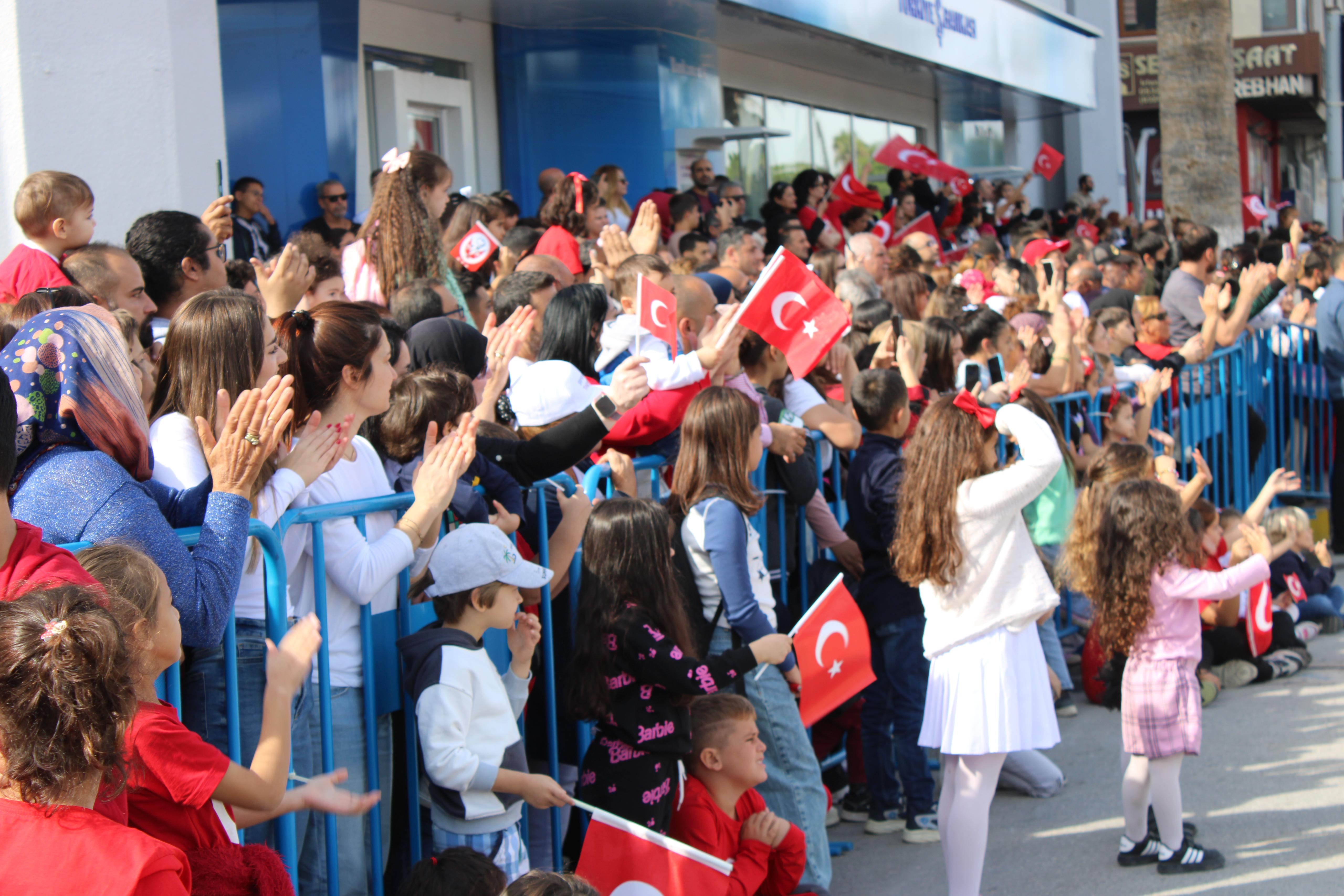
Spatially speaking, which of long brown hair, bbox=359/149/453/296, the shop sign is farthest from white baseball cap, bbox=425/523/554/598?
the shop sign

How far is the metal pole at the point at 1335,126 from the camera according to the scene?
77.2 feet

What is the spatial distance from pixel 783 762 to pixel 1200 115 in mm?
14822

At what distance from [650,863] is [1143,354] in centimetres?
624

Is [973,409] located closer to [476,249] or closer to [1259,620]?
[476,249]

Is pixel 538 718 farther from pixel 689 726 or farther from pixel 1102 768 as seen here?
pixel 1102 768

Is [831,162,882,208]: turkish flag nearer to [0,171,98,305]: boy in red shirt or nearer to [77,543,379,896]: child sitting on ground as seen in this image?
[0,171,98,305]: boy in red shirt

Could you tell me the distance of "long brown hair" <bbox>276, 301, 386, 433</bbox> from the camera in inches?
137

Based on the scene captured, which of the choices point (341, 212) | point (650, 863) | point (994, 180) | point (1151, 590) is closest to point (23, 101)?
point (341, 212)

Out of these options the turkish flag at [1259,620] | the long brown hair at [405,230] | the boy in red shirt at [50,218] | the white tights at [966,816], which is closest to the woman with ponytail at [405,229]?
the long brown hair at [405,230]

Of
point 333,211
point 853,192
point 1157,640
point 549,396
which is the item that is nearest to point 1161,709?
point 1157,640

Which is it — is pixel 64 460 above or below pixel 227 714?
above

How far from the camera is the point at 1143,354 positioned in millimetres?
8500

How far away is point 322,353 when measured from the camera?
3.47m

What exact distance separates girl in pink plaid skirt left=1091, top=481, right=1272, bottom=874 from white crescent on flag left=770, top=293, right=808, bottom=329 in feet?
4.51
